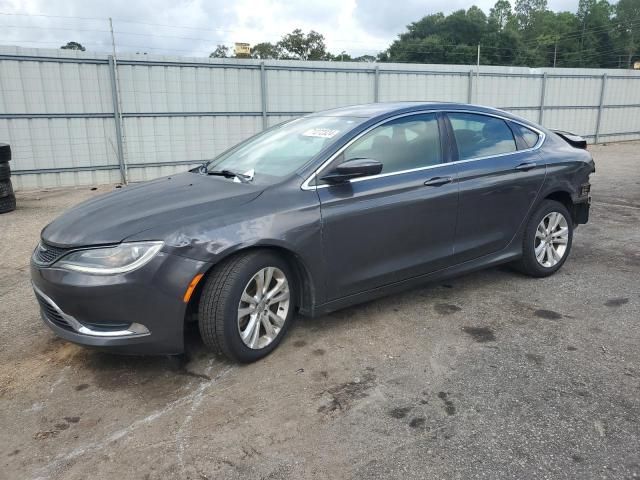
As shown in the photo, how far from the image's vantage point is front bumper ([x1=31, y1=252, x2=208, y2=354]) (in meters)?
2.96

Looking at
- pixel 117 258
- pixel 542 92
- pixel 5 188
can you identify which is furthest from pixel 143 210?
pixel 542 92

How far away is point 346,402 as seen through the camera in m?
2.99

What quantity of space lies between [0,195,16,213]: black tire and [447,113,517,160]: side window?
24.2 ft

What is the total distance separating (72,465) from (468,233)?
3.13 meters

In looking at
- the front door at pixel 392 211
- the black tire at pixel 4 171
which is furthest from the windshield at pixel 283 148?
the black tire at pixel 4 171

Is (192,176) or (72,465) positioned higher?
(192,176)

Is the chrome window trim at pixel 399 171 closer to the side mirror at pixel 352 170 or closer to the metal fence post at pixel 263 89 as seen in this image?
the side mirror at pixel 352 170

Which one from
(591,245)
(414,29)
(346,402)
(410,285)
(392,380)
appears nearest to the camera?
(346,402)

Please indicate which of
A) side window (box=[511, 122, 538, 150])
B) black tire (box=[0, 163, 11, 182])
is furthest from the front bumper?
black tire (box=[0, 163, 11, 182])

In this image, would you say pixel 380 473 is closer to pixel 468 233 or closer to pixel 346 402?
pixel 346 402

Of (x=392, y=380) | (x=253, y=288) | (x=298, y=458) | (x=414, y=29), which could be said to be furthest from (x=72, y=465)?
(x=414, y=29)

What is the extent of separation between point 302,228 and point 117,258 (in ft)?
3.64

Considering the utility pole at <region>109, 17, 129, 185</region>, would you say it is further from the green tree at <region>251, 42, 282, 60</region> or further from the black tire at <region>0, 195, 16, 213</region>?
the green tree at <region>251, 42, 282, 60</region>

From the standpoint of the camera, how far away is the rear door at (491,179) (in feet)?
14.0
